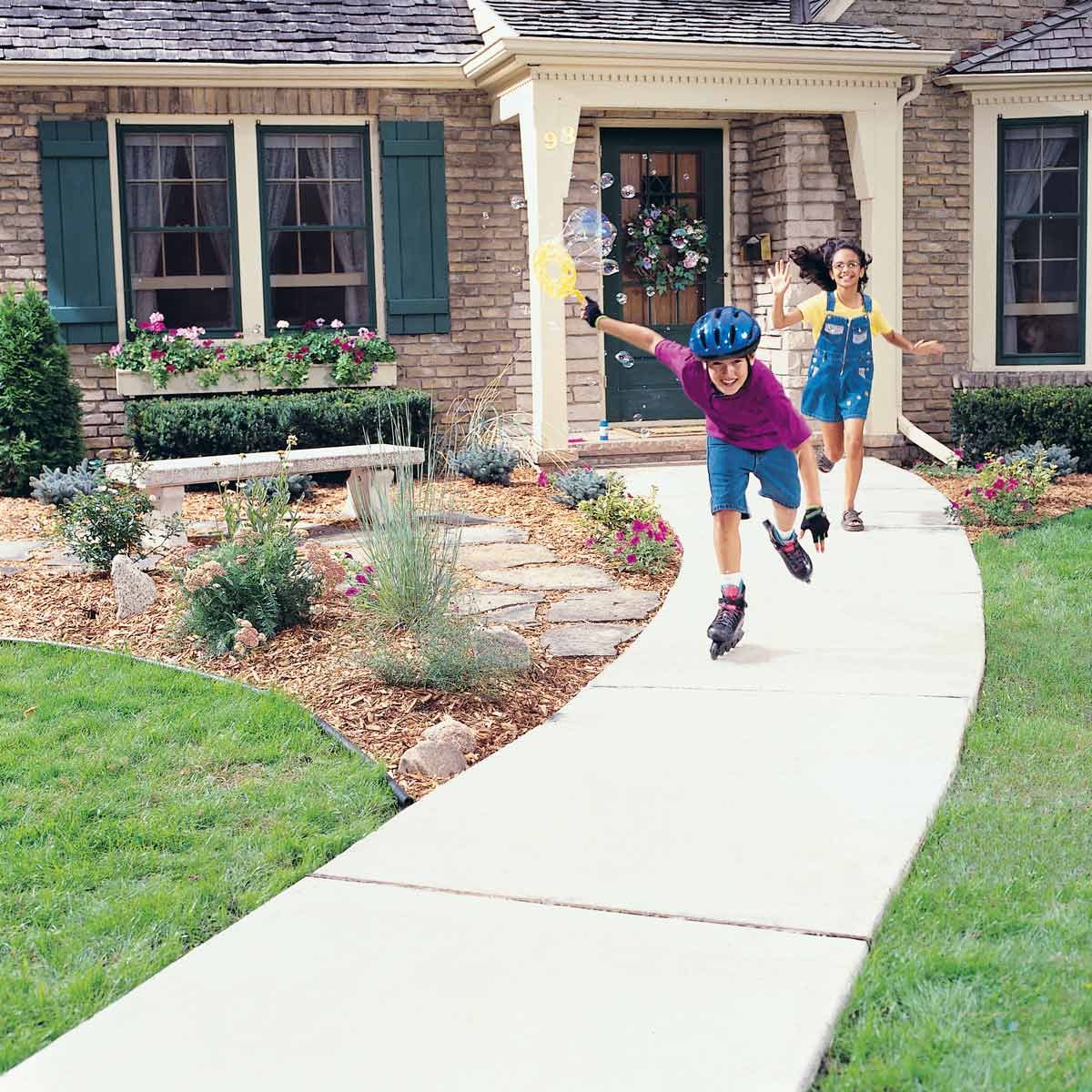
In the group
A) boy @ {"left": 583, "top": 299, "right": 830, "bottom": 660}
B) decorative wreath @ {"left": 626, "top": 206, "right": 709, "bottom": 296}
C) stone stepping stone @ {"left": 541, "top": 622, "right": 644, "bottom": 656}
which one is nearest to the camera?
boy @ {"left": 583, "top": 299, "right": 830, "bottom": 660}

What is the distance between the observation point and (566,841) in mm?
4117

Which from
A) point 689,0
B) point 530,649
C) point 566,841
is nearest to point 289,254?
point 689,0

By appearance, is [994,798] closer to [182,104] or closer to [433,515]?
[433,515]

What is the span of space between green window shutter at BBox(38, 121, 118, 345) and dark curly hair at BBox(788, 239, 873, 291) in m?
5.97

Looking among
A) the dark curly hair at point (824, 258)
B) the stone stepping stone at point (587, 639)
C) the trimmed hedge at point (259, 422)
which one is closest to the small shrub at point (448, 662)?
the stone stepping stone at point (587, 639)

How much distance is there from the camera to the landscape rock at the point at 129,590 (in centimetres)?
695

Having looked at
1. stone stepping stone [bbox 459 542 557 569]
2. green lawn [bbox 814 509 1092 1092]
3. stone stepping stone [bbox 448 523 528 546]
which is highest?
stone stepping stone [bbox 448 523 528 546]

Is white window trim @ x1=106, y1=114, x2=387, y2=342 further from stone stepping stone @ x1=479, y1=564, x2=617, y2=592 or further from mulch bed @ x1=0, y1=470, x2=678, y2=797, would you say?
stone stepping stone @ x1=479, y1=564, x2=617, y2=592

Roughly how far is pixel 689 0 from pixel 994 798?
1040 cm

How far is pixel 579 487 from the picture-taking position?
33.0 ft

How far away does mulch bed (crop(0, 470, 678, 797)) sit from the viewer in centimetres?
541

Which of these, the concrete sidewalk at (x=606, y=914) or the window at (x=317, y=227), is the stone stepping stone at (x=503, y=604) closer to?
the concrete sidewalk at (x=606, y=914)

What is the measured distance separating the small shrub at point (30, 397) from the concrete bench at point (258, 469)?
1207 mm

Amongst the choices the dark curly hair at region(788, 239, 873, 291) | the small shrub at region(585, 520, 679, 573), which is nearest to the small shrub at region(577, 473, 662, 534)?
the small shrub at region(585, 520, 679, 573)
